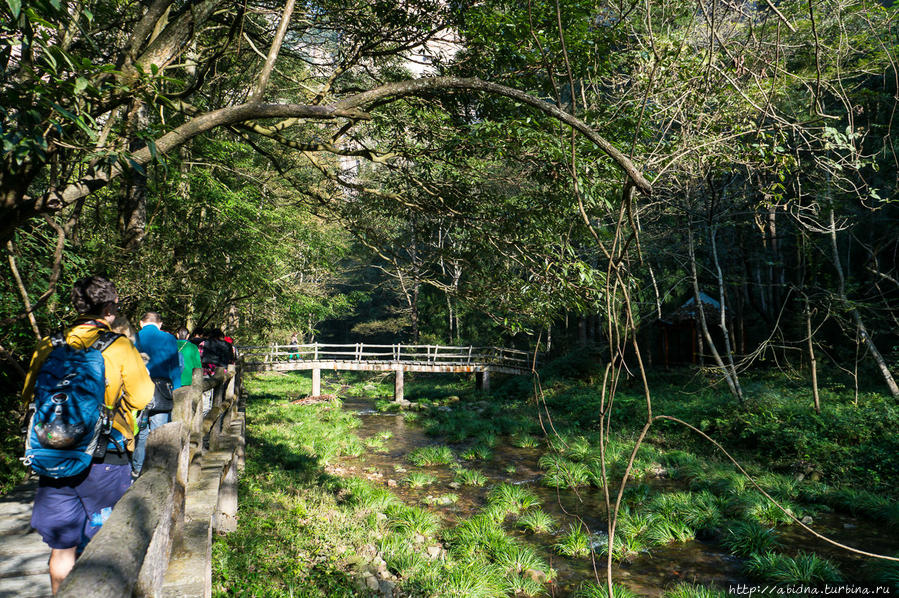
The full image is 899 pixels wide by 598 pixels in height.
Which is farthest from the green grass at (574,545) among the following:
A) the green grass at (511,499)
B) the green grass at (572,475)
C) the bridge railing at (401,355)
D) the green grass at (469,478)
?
the bridge railing at (401,355)

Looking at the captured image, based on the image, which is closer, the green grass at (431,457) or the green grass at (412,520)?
the green grass at (412,520)

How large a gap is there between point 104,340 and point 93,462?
0.65 meters

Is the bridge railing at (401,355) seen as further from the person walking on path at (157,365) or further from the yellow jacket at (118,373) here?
the yellow jacket at (118,373)

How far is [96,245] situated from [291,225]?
233 inches

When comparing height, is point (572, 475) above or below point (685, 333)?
below

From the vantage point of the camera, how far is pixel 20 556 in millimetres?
3918

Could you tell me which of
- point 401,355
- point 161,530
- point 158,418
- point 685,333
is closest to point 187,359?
point 158,418

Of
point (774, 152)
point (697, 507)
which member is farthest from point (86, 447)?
point (697, 507)

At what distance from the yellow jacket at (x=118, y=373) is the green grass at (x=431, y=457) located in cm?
918

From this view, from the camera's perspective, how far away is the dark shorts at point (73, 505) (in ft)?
8.08

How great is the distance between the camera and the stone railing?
3.52 feet

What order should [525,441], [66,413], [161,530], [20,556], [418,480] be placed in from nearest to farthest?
[161,530], [66,413], [20,556], [418,480], [525,441]

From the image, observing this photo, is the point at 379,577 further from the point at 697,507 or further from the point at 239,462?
the point at 697,507

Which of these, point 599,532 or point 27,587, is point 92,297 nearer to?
point 27,587
